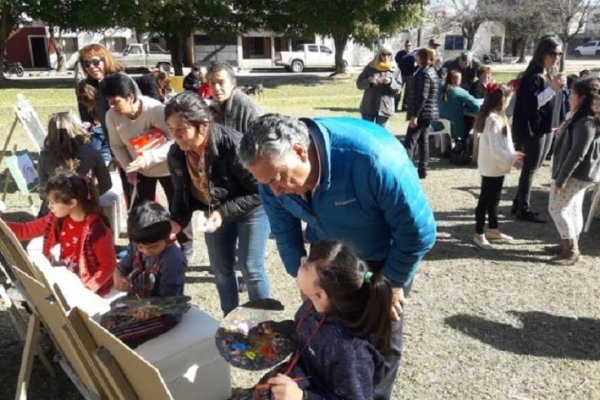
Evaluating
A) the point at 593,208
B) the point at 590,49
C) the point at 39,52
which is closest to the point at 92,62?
the point at 593,208

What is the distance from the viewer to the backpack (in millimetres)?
7805

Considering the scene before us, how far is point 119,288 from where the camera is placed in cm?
271

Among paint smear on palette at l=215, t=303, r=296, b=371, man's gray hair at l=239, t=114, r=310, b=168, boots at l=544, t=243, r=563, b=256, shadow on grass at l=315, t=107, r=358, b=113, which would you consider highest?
man's gray hair at l=239, t=114, r=310, b=168

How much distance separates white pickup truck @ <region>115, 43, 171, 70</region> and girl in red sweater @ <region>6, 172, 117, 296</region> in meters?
28.0

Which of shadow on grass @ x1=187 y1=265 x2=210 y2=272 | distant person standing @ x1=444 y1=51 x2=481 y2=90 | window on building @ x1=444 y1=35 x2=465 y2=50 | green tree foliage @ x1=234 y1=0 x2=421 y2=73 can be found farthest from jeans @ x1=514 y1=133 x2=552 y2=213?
window on building @ x1=444 y1=35 x2=465 y2=50

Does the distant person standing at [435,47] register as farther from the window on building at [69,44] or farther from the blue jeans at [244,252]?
the window on building at [69,44]

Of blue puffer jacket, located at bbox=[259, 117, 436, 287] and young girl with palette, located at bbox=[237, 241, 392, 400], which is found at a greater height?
blue puffer jacket, located at bbox=[259, 117, 436, 287]

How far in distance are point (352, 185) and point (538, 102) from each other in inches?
140

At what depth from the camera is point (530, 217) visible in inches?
211

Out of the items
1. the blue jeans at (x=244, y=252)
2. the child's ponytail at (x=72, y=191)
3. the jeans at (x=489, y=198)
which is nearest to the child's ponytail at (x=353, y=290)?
the blue jeans at (x=244, y=252)

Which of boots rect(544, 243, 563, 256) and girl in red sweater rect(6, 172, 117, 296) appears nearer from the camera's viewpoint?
girl in red sweater rect(6, 172, 117, 296)

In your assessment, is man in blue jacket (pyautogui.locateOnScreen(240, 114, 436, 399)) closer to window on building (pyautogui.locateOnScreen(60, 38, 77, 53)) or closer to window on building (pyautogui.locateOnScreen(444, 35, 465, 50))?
window on building (pyautogui.locateOnScreen(60, 38, 77, 53))

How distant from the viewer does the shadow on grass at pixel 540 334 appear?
317cm

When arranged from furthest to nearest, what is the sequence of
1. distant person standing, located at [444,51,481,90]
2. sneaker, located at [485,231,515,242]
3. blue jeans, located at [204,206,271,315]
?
distant person standing, located at [444,51,481,90], sneaker, located at [485,231,515,242], blue jeans, located at [204,206,271,315]
